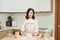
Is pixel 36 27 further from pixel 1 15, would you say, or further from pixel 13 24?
pixel 1 15

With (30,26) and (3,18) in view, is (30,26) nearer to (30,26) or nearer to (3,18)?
(30,26)

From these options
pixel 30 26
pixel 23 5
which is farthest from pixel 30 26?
pixel 23 5

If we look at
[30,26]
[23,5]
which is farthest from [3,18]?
[30,26]

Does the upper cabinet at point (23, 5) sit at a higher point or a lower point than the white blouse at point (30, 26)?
higher

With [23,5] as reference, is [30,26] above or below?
below

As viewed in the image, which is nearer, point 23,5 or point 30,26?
point 30,26

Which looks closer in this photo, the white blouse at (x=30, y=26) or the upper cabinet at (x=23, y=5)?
the white blouse at (x=30, y=26)

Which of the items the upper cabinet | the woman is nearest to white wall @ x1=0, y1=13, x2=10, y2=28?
the upper cabinet

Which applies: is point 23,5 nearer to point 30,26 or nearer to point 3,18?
point 3,18

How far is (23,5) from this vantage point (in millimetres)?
1628

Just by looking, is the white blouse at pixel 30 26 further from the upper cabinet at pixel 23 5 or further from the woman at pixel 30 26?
the upper cabinet at pixel 23 5

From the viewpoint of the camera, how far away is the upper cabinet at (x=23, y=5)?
1598 mm

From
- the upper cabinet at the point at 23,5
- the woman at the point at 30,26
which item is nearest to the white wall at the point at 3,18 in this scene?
the upper cabinet at the point at 23,5

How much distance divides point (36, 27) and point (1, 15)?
23.9 inches
